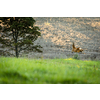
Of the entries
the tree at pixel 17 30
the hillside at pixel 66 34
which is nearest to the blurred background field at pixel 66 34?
the hillside at pixel 66 34

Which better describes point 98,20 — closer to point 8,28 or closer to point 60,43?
point 60,43

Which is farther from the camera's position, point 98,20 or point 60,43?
point 60,43

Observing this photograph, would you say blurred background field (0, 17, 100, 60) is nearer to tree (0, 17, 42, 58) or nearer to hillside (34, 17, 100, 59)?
hillside (34, 17, 100, 59)

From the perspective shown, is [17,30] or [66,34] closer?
[17,30]

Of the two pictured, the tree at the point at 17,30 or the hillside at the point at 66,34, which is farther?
the hillside at the point at 66,34

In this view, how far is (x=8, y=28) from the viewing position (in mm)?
4469

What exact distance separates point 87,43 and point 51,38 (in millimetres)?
2722

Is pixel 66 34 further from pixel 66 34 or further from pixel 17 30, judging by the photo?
pixel 17 30

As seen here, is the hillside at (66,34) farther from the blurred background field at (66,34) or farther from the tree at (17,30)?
the tree at (17,30)

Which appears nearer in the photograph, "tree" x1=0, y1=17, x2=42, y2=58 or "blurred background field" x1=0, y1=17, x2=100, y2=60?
"tree" x1=0, y1=17, x2=42, y2=58

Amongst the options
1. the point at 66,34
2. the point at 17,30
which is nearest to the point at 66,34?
the point at 66,34

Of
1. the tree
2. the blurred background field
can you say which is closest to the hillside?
the blurred background field

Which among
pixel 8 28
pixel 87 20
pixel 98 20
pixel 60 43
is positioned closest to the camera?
pixel 8 28

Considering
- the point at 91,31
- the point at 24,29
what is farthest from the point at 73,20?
the point at 24,29
